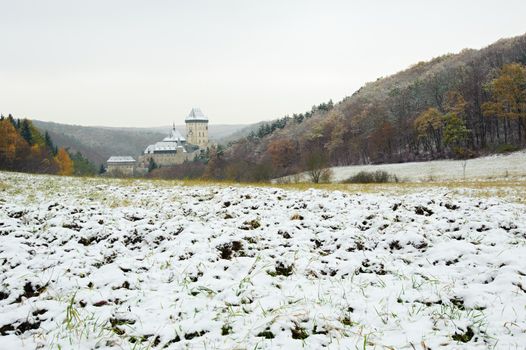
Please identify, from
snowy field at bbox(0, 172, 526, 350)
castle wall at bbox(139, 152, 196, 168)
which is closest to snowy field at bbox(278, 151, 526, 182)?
snowy field at bbox(0, 172, 526, 350)

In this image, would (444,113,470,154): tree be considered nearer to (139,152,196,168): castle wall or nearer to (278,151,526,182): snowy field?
(278,151,526,182): snowy field

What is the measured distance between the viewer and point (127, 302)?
400 centimetres

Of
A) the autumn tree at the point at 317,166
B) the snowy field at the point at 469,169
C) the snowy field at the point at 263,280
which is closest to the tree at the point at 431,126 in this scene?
the snowy field at the point at 469,169

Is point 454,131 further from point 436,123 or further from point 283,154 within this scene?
point 283,154

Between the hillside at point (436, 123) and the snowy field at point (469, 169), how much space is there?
5.14 metres

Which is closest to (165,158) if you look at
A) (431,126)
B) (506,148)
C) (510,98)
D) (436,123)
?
(431,126)

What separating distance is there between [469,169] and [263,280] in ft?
158

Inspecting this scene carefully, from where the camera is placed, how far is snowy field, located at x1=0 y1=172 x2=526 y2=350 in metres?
3.28

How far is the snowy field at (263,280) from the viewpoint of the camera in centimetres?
328

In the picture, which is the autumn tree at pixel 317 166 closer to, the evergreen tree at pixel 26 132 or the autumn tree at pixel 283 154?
the autumn tree at pixel 283 154

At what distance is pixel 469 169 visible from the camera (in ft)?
143

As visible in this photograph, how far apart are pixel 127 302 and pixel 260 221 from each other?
4.15 meters

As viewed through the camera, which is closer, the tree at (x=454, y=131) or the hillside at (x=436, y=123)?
the tree at (x=454, y=131)

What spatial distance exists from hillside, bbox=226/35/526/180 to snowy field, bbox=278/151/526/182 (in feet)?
16.9
